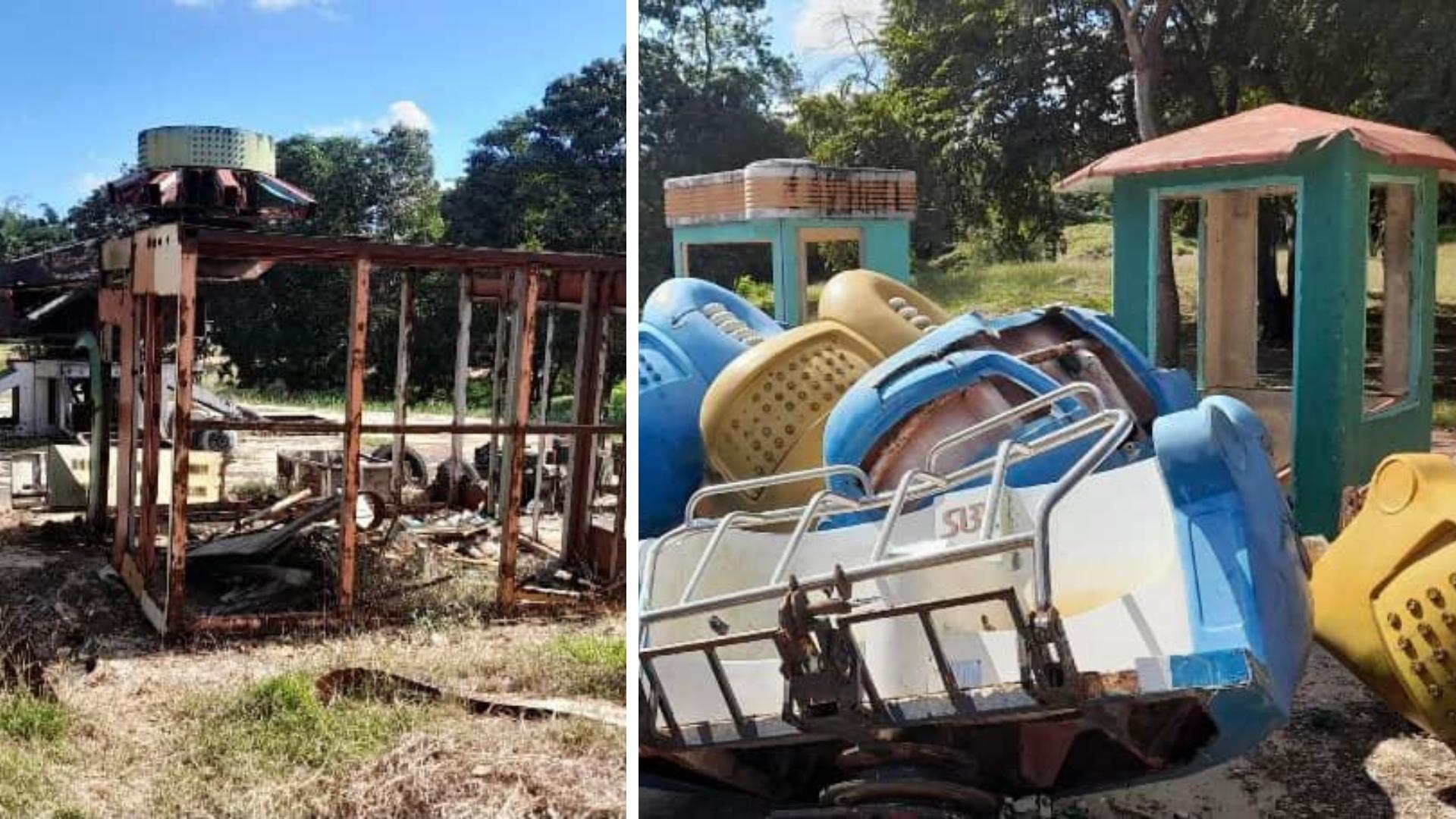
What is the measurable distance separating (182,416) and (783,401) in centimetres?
223

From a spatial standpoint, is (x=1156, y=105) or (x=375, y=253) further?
(x=375, y=253)

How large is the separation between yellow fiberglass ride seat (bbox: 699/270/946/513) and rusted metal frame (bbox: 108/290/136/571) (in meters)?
2.99

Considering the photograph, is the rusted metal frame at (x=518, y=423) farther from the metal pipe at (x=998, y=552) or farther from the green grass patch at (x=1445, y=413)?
the green grass patch at (x=1445, y=413)

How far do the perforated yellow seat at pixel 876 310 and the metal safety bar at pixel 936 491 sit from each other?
258mm

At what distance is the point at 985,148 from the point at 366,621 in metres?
2.42

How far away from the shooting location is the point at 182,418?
13.4ft

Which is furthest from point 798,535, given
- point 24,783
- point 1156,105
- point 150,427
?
point 150,427

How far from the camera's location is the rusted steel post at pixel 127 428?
16.0ft

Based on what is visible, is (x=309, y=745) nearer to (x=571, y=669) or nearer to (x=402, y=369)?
(x=571, y=669)

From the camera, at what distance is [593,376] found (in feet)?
15.4

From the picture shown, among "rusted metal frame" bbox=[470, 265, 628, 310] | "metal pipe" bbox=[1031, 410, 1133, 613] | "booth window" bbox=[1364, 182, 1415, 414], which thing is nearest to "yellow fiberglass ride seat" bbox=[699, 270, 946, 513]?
"metal pipe" bbox=[1031, 410, 1133, 613]

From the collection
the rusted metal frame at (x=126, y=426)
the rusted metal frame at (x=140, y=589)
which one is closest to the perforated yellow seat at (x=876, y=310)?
the rusted metal frame at (x=140, y=589)

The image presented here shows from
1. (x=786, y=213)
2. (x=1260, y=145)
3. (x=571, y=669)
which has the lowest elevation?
(x=571, y=669)

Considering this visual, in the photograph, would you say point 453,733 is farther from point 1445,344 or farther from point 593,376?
point 1445,344
